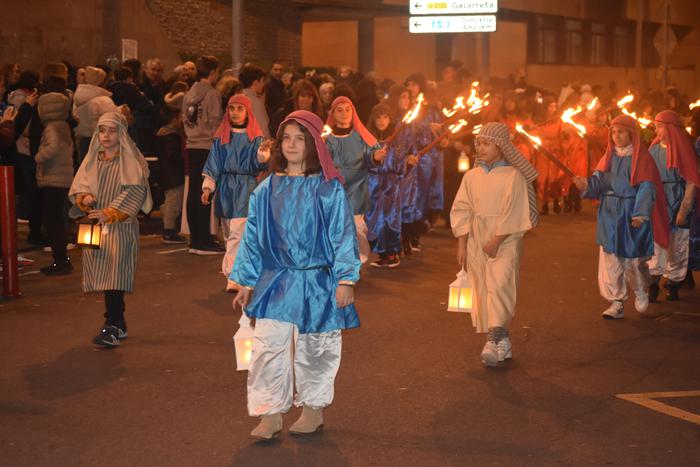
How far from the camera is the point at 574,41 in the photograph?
45.8 metres

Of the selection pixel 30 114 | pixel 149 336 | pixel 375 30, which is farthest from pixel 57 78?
pixel 375 30

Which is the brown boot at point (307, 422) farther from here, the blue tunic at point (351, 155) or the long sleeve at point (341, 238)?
the blue tunic at point (351, 155)

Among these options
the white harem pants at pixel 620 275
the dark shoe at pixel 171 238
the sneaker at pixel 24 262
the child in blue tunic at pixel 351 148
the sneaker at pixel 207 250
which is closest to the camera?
the white harem pants at pixel 620 275

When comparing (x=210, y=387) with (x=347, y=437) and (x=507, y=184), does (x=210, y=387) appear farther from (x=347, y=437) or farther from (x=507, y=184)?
(x=507, y=184)

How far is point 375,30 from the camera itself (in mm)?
35938

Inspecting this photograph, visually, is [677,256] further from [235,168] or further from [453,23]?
[453,23]

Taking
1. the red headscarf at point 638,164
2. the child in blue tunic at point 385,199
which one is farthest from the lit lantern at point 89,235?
the child in blue tunic at point 385,199

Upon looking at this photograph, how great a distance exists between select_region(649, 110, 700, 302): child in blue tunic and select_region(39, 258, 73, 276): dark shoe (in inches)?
224

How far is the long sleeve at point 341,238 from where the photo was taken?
641cm

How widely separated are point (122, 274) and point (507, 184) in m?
2.86

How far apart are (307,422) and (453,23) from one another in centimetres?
2166

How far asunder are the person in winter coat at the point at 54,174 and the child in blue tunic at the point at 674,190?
5743mm

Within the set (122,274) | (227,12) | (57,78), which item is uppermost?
(227,12)

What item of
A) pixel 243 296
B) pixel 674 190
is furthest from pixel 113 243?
pixel 674 190
